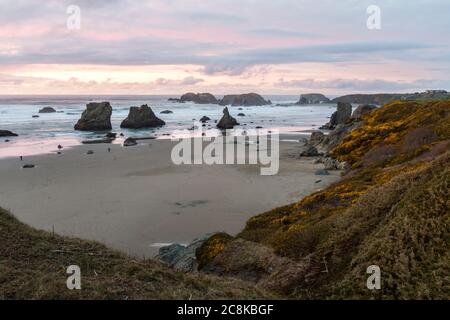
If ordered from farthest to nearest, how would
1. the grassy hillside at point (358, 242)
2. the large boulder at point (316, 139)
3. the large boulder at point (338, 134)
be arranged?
the large boulder at point (316, 139) < the large boulder at point (338, 134) < the grassy hillside at point (358, 242)

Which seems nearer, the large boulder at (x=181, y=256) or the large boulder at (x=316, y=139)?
the large boulder at (x=181, y=256)

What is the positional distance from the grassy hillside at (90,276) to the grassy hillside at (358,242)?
7.26ft

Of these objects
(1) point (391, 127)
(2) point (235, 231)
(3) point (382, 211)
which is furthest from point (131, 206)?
(1) point (391, 127)

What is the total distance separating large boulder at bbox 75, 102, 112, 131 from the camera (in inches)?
3265

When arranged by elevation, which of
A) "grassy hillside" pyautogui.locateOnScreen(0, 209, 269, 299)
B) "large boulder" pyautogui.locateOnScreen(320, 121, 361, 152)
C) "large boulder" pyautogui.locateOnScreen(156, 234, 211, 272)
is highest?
"large boulder" pyautogui.locateOnScreen(320, 121, 361, 152)

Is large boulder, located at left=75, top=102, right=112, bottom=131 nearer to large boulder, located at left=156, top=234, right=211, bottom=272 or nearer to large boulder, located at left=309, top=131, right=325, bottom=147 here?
large boulder, located at left=309, top=131, right=325, bottom=147

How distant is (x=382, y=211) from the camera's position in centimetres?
1309

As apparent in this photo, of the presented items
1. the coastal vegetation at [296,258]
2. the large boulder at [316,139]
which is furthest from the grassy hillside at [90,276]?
the large boulder at [316,139]

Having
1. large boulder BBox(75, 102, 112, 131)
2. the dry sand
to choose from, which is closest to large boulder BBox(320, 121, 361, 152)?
the dry sand

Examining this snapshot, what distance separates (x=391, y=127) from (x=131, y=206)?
22.9 metres

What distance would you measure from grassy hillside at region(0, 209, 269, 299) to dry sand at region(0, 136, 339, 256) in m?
6.47

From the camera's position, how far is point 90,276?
9.80 metres

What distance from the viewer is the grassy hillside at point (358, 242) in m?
9.70

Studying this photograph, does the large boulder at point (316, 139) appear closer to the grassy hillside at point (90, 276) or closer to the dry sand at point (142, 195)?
the dry sand at point (142, 195)
